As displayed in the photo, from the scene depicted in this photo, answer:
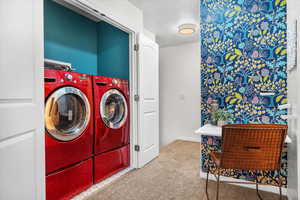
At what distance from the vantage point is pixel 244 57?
2.00 m

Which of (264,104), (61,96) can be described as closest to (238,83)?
(264,104)

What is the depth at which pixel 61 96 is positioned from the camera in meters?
1.67

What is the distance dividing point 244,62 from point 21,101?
83.6 inches

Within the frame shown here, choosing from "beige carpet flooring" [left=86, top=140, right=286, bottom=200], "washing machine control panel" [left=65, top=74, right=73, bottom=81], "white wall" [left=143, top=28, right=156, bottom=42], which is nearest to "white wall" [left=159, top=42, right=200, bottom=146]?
"white wall" [left=143, top=28, right=156, bottom=42]

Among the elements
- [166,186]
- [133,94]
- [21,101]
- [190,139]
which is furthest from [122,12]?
[190,139]

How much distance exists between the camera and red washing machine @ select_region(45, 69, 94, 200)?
156 cm

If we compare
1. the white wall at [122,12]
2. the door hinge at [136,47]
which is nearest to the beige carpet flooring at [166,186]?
the door hinge at [136,47]

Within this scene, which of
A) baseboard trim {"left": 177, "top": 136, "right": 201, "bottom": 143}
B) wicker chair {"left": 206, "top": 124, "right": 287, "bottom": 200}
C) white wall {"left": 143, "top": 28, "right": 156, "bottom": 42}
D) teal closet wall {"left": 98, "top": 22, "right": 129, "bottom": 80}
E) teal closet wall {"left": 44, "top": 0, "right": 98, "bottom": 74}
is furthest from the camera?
baseboard trim {"left": 177, "top": 136, "right": 201, "bottom": 143}

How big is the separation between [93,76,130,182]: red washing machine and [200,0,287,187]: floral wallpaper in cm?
105

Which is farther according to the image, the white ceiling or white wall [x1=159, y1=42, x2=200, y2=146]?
white wall [x1=159, y1=42, x2=200, y2=146]

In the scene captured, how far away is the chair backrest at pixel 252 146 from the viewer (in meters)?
1.38

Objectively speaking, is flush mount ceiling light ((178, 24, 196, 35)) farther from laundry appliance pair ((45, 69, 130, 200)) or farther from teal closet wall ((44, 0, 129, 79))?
laundry appliance pair ((45, 69, 130, 200))

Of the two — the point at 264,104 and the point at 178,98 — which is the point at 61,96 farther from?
the point at 178,98

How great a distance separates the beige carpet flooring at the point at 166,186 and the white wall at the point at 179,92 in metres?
1.50
